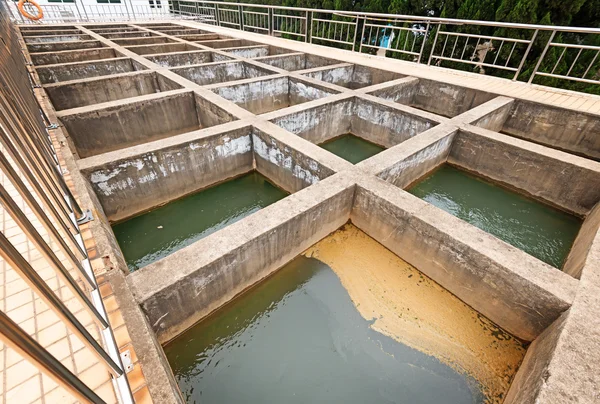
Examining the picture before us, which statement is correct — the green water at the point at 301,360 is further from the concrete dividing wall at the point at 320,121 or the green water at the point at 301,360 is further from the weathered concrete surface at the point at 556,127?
the weathered concrete surface at the point at 556,127

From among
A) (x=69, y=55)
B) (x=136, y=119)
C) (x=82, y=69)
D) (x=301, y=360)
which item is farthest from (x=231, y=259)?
(x=69, y=55)

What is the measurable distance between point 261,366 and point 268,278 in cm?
98

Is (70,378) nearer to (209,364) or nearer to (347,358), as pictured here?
(209,364)

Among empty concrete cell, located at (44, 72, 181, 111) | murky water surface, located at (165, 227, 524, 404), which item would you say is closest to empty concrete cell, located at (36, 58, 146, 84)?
empty concrete cell, located at (44, 72, 181, 111)

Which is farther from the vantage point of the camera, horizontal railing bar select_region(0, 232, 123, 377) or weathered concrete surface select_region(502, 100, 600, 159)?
weathered concrete surface select_region(502, 100, 600, 159)

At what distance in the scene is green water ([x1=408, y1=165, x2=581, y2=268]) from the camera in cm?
429

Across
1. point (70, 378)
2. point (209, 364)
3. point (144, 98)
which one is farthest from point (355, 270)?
point (144, 98)

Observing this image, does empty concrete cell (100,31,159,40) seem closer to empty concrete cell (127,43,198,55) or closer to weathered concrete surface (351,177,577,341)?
empty concrete cell (127,43,198,55)

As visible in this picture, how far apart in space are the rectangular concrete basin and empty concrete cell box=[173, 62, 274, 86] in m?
2.74

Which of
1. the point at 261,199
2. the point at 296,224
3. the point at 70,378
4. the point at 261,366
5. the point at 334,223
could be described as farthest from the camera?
the point at 261,199

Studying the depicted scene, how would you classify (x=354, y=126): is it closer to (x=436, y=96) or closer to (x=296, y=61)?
(x=436, y=96)

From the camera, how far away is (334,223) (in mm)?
3988

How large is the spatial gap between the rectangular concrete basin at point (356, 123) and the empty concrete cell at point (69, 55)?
737 cm

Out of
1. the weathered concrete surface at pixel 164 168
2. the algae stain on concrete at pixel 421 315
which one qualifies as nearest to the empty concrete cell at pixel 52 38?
the weathered concrete surface at pixel 164 168
